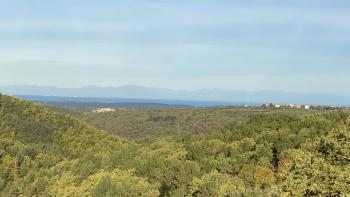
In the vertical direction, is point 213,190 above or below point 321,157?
below

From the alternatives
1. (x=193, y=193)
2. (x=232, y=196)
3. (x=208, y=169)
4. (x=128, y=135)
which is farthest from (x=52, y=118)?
(x=232, y=196)

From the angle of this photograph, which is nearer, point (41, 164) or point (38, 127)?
point (41, 164)

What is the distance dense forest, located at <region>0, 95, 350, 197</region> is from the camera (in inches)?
Answer: 1409

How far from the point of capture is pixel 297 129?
9575 cm

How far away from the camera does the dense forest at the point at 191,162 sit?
35.8 m

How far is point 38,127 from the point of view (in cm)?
14675

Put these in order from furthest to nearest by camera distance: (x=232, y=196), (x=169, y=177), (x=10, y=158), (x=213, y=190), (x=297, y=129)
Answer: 1. (x=10, y=158)
2. (x=297, y=129)
3. (x=169, y=177)
4. (x=213, y=190)
5. (x=232, y=196)

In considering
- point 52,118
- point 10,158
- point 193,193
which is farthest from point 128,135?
point 193,193

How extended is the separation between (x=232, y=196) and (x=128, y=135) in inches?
6052

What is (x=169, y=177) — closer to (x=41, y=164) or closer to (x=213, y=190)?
(x=213, y=190)

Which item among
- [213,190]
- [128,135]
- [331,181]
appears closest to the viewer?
[331,181]

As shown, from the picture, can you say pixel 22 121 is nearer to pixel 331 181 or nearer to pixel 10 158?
pixel 10 158

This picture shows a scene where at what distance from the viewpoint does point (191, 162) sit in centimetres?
6925

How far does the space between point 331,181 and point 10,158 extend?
81716mm
